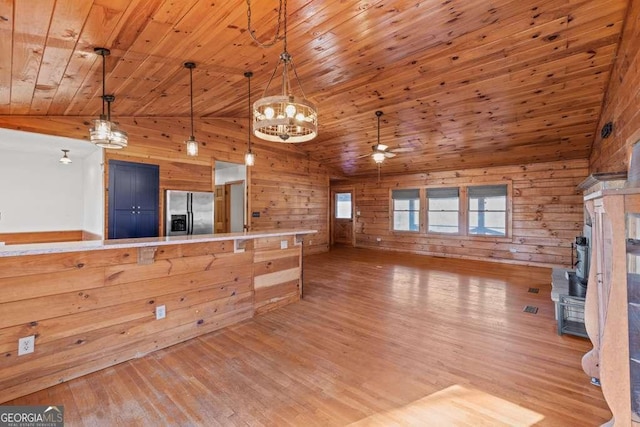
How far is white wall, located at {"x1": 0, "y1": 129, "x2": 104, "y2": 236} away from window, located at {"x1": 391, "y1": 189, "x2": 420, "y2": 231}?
286 inches

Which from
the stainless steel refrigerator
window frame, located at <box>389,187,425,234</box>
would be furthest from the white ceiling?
window frame, located at <box>389,187,425,234</box>

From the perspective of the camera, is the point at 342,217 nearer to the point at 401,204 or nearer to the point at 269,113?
the point at 401,204

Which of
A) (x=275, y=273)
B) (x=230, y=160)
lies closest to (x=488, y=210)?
(x=275, y=273)

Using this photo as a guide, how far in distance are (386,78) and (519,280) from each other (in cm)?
437

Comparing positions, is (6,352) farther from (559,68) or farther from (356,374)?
(559,68)

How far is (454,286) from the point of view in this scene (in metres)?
4.96

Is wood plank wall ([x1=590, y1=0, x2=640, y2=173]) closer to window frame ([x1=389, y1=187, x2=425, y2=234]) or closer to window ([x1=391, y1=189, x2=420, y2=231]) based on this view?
window frame ([x1=389, y1=187, x2=425, y2=234])

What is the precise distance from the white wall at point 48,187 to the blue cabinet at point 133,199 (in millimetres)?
414

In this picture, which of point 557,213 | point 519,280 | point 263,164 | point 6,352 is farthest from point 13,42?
point 557,213

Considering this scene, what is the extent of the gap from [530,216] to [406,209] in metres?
3.04

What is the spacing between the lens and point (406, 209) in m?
8.72

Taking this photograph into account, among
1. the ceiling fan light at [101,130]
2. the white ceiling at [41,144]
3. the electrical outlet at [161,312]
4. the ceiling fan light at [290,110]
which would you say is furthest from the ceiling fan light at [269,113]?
the white ceiling at [41,144]

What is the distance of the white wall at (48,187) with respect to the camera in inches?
198

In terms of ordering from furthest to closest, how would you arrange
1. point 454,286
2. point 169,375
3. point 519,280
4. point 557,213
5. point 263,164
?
point 263,164 → point 557,213 → point 519,280 → point 454,286 → point 169,375
